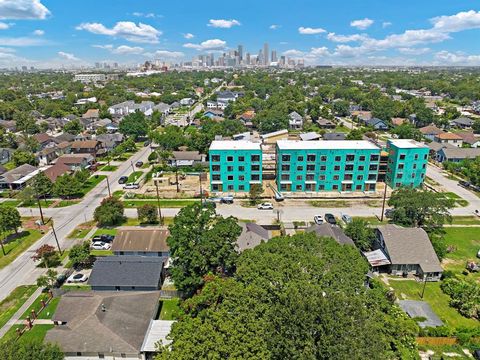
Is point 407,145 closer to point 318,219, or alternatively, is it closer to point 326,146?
point 326,146

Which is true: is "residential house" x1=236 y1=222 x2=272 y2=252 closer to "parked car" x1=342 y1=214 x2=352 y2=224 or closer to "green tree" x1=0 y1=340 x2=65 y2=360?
"parked car" x1=342 y1=214 x2=352 y2=224

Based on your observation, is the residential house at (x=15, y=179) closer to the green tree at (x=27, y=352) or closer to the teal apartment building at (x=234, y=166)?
the teal apartment building at (x=234, y=166)

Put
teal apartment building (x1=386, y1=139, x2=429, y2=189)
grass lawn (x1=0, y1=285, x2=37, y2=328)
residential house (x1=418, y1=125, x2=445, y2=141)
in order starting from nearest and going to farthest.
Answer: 1. grass lawn (x1=0, y1=285, x2=37, y2=328)
2. teal apartment building (x1=386, y1=139, x2=429, y2=189)
3. residential house (x1=418, y1=125, x2=445, y2=141)

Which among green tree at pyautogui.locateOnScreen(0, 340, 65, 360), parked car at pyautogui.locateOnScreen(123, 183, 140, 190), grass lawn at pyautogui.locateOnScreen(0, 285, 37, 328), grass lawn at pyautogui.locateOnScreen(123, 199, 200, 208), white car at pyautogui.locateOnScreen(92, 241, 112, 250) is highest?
green tree at pyautogui.locateOnScreen(0, 340, 65, 360)

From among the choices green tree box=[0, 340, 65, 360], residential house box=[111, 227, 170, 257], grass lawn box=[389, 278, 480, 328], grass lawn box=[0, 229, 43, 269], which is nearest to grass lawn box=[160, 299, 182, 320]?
residential house box=[111, 227, 170, 257]

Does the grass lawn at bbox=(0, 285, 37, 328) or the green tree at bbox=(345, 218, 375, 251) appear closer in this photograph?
the grass lawn at bbox=(0, 285, 37, 328)

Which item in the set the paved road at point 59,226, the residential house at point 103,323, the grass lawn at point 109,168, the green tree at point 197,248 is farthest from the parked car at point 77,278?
the grass lawn at point 109,168

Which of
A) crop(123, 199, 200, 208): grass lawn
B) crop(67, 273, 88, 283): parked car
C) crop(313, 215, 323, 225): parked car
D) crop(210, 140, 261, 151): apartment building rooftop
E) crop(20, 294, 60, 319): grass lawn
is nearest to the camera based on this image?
crop(20, 294, 60, 319): grass lawn
